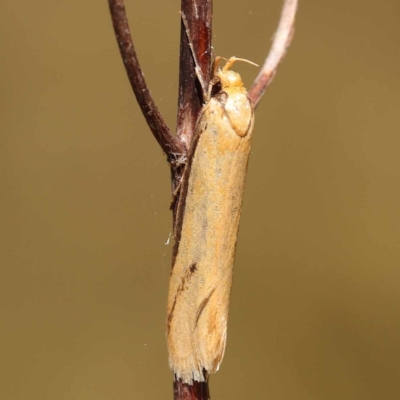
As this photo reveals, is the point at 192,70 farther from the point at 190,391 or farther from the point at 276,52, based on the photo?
the point at 190,391

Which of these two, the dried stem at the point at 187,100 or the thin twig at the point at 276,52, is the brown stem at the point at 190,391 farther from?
the thin twig at the point at 276,52

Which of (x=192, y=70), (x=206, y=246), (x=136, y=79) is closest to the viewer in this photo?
(x=136, y=79)

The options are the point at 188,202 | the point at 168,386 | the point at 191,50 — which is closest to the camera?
the point at 191,50

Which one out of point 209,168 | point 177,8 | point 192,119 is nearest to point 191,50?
point 192,119

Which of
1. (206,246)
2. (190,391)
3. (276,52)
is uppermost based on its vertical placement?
(276,52)

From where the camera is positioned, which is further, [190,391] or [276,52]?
[276,52]

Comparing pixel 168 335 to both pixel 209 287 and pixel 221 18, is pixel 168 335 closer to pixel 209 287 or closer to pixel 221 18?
pixel 209 287

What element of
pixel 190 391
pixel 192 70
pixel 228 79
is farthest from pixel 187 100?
pixel 190 391
